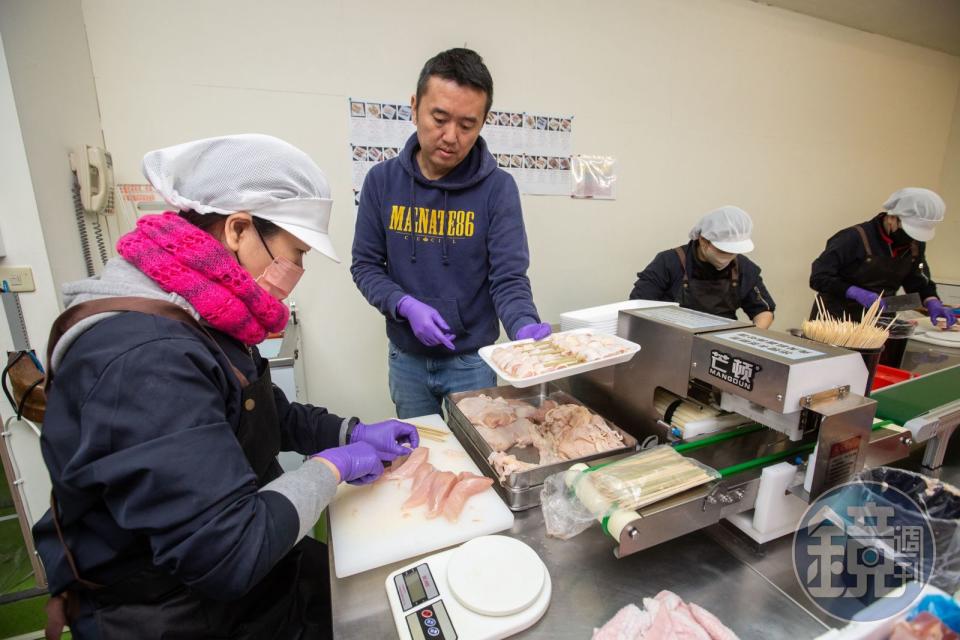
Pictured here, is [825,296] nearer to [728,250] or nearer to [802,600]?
[728,250]

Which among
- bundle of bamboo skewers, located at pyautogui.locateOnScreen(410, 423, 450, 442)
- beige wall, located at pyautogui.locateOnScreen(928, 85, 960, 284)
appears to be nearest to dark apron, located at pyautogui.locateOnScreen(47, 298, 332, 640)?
bundle of bamboo skewers, located at pyautogui.locateOnScreen(410, 423, 450, 442)

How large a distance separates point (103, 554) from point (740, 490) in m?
1.46

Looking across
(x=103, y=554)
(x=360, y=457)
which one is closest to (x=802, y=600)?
(x=360, y=457)

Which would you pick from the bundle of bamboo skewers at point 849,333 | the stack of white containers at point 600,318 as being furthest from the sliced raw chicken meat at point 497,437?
the bundle of bamboo skewers at point 849,333

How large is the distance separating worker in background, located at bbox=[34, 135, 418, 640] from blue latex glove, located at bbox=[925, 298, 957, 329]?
13.1ft

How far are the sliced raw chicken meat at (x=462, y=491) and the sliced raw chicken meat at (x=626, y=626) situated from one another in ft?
1.48

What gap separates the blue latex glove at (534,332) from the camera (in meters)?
1.66

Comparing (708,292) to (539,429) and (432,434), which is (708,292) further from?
(432,434)

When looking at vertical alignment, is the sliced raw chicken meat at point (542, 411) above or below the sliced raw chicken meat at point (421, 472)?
above

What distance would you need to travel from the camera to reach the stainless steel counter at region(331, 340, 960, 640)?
2.78 feet

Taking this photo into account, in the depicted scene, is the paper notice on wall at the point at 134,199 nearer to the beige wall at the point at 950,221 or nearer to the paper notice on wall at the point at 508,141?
the paper notice on wall at the point at 508,141

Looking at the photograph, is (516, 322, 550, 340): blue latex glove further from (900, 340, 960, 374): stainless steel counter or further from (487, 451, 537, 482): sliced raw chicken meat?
(900, 340, 960, 374): stainless steel counter

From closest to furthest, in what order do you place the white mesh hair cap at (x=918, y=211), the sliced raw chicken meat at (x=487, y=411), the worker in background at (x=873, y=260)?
the sliced raw chicken meat at (x=487, y=411) < the white mesh hair cap at (x=918, y=211) < the worker in background at (x=873, y=260)

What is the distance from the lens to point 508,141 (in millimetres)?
3242
